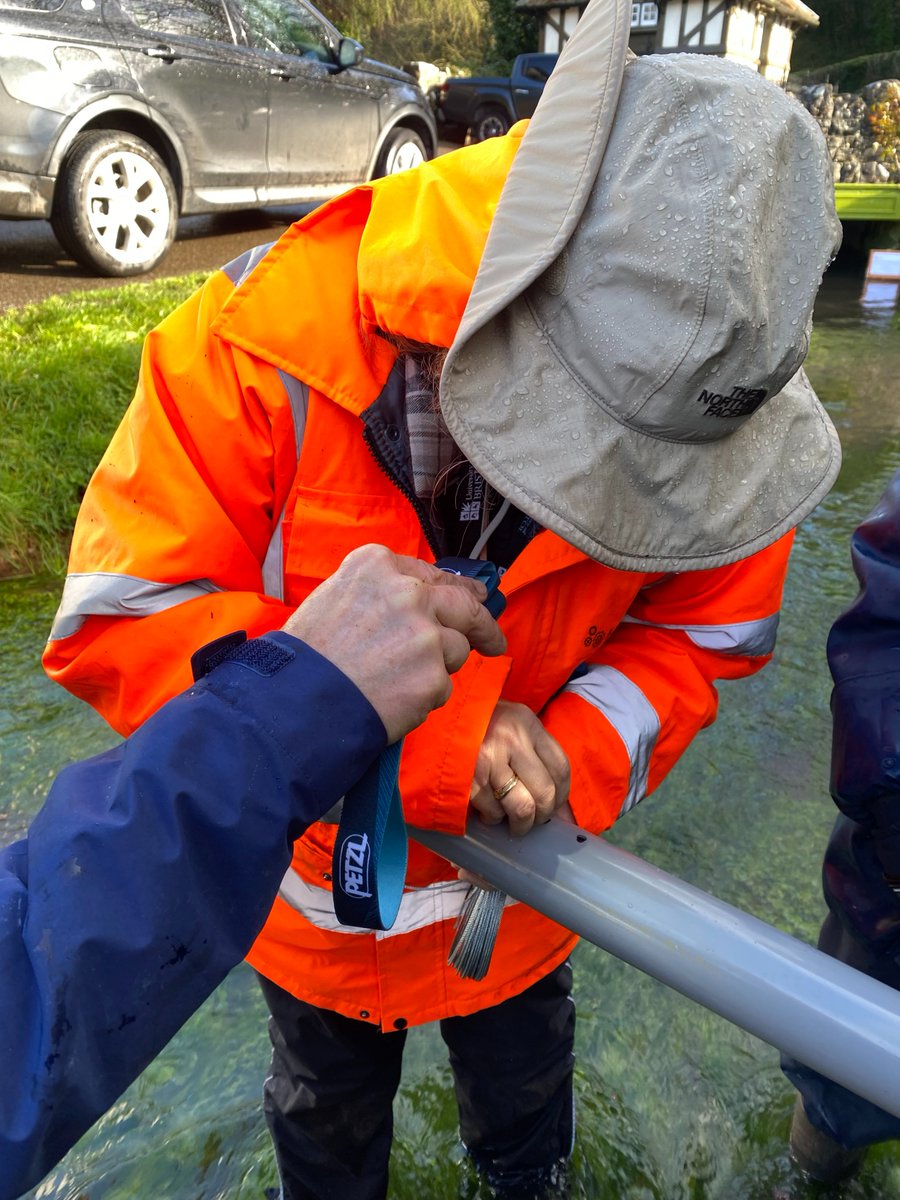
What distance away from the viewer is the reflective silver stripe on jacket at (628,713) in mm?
1455

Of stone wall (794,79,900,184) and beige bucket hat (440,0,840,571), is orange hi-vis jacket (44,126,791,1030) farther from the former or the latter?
stone wall (794,79,900,184)

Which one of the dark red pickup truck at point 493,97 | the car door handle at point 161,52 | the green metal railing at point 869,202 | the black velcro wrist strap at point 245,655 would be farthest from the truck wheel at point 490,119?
the black velcro wrist strap at point 245,655

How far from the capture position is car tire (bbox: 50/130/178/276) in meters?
5.62

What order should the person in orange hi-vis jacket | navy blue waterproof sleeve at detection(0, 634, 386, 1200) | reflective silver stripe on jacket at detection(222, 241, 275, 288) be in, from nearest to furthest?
1. navy blue waterproof sleeve at detection(0, 634, 386, 1200)
2. the person in orange hi-vis jacket
3. reflective silver stripe on jacket at detection(222, 241, 275, 288)

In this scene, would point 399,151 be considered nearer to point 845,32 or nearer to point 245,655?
point 245,655

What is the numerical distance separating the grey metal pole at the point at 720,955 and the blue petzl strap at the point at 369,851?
140 mm

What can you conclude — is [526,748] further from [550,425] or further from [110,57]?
[110,57]

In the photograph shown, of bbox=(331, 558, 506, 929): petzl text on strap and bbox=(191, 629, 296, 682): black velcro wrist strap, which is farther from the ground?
bbox=(191, 629, 296, 682): black velcro wrist strap

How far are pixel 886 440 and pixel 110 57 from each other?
16.6 ft

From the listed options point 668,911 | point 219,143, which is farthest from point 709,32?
point 668,911

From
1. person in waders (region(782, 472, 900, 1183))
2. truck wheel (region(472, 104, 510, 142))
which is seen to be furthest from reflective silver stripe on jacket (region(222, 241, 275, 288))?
truck wheel (region(472, 104, 510, 142))

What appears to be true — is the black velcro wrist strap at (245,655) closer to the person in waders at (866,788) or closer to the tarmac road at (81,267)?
the person in waders at (866,788)

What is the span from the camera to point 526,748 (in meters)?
1.26

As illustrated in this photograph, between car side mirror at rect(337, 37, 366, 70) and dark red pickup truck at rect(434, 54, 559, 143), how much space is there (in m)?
11.5
